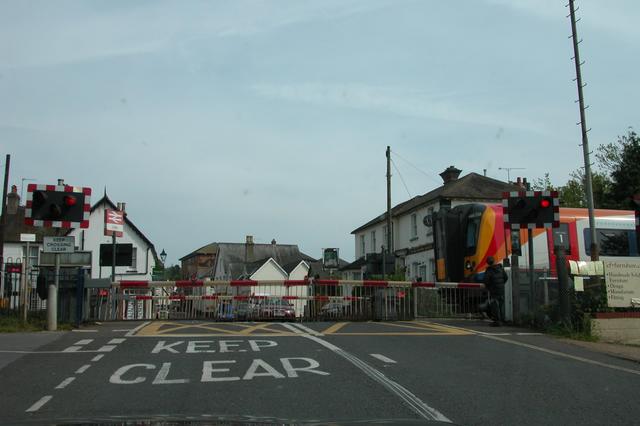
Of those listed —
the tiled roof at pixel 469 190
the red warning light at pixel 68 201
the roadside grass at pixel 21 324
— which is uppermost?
the tiled roof at pixel 469 190

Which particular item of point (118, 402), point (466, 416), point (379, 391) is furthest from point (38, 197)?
point (466, 416)

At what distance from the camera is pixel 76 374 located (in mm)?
8359

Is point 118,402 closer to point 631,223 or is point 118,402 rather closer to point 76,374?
point 76,374

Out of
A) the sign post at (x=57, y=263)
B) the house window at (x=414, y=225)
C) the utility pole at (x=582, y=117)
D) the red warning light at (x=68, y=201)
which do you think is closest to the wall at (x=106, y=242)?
the house window at (x=414, y=225)

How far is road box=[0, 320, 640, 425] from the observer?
21.1 ft

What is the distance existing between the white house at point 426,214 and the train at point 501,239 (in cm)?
1403

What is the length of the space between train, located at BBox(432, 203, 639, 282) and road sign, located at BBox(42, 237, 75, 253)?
13.0 meters

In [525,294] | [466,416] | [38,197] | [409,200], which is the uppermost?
[409,200]

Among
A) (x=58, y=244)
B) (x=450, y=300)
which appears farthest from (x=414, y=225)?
(x=58, y=244)

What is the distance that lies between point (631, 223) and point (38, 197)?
19.4 m

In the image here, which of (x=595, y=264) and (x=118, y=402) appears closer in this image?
(x=118, y=402)

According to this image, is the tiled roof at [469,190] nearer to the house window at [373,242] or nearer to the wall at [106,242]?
the house window at [373,242]

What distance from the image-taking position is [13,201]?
52719 mm

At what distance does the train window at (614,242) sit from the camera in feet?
74.6
